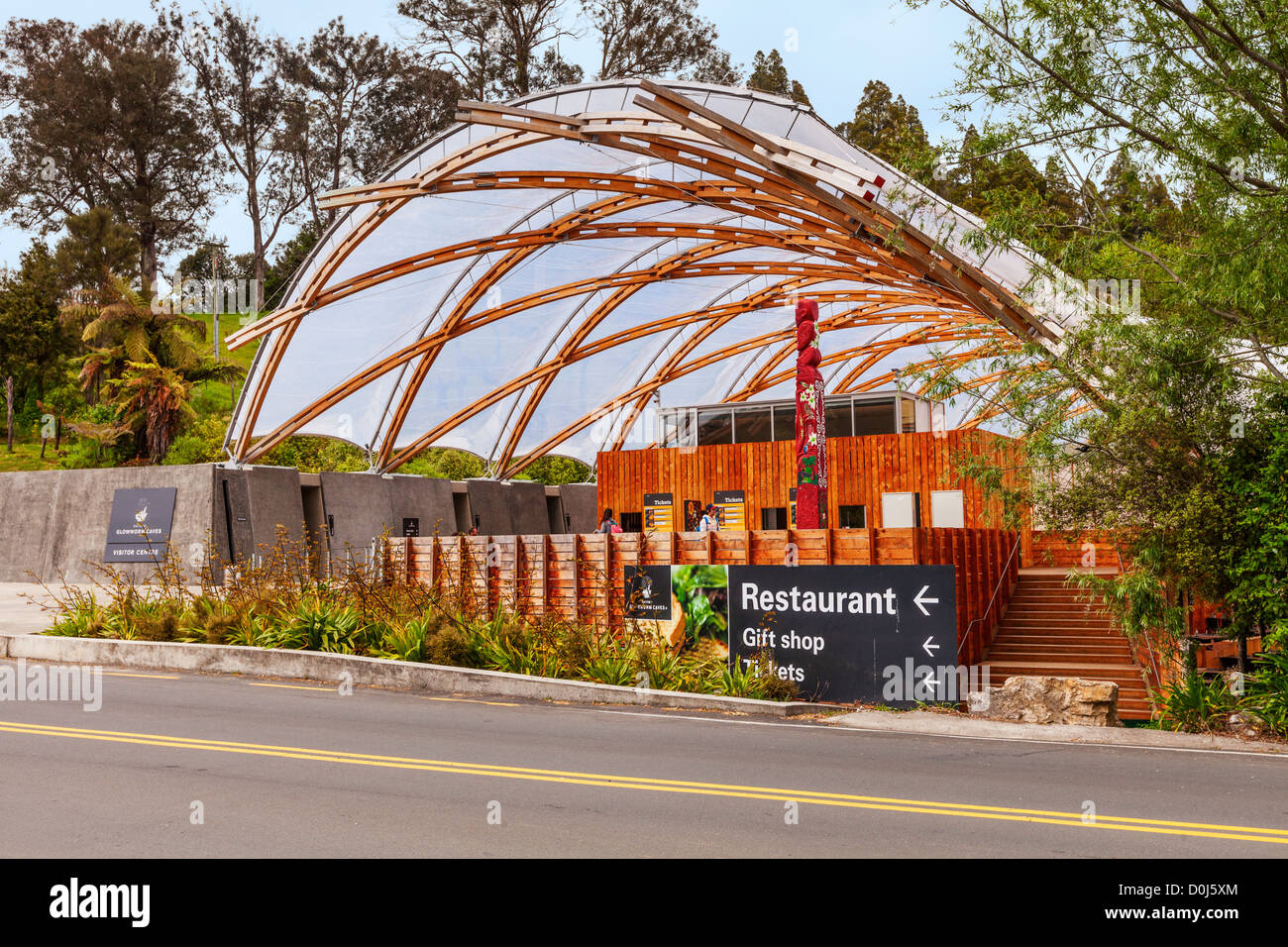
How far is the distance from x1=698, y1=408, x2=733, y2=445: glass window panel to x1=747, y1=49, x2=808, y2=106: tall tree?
137ft

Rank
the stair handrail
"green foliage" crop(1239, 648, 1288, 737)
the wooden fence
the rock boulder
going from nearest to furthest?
1. "green foliage" crop(1239, 648, 1288, 737)
2. the rock boulder
3. the wooden fence
4. the stair handrail

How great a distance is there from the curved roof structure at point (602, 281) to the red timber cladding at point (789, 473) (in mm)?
2987

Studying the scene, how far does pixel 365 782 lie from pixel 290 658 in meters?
8.23

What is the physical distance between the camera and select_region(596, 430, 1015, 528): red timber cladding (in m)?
28.1

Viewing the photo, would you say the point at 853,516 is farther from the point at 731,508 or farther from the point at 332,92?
the point at 332,92

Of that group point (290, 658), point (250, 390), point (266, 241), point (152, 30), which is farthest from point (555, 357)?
point (152, 30)

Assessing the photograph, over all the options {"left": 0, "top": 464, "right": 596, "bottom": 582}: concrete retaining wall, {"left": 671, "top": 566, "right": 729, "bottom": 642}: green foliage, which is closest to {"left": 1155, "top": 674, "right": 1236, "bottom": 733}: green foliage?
{"left": 671, "top": 566, "right": 729, "bottom": 642}: green foliage

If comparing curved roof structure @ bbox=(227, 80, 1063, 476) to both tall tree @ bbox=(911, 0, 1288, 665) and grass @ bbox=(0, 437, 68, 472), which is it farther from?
grass @ bbox=(0, 437, 68, 472)

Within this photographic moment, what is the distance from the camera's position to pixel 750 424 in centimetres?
3281

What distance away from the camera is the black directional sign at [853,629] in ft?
50.3

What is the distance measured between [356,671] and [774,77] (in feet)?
206

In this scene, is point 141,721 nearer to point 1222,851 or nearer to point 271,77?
point 1222,851

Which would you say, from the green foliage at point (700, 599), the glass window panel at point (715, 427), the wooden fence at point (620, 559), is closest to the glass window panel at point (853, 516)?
the glass window panel at point (715, 427)

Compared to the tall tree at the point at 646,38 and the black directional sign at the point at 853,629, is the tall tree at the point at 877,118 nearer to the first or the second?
the tall tree at the point at 646,38
